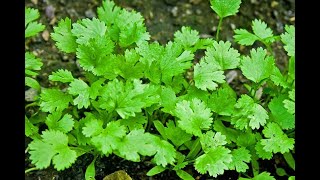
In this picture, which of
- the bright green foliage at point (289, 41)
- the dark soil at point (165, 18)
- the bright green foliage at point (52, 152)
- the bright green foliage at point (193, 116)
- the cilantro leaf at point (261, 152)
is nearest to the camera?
the bright green foliage at point (52, 152)

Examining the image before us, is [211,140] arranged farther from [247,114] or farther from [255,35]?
[255,35]

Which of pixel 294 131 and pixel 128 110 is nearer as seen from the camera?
pixel 128 110

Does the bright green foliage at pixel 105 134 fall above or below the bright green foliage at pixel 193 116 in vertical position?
below

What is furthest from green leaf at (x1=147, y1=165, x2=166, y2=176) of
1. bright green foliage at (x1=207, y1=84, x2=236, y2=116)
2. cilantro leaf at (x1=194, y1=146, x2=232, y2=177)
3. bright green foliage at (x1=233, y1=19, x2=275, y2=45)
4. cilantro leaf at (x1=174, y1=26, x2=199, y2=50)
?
bright green foliage at (x1=233, y1=19, x2=275, y2=45)

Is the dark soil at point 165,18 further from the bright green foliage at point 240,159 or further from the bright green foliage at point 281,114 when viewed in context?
the bright green foliage at point 240,159

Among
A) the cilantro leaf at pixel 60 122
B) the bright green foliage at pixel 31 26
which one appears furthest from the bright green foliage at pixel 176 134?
the bright green foliage at pixel 31 26
